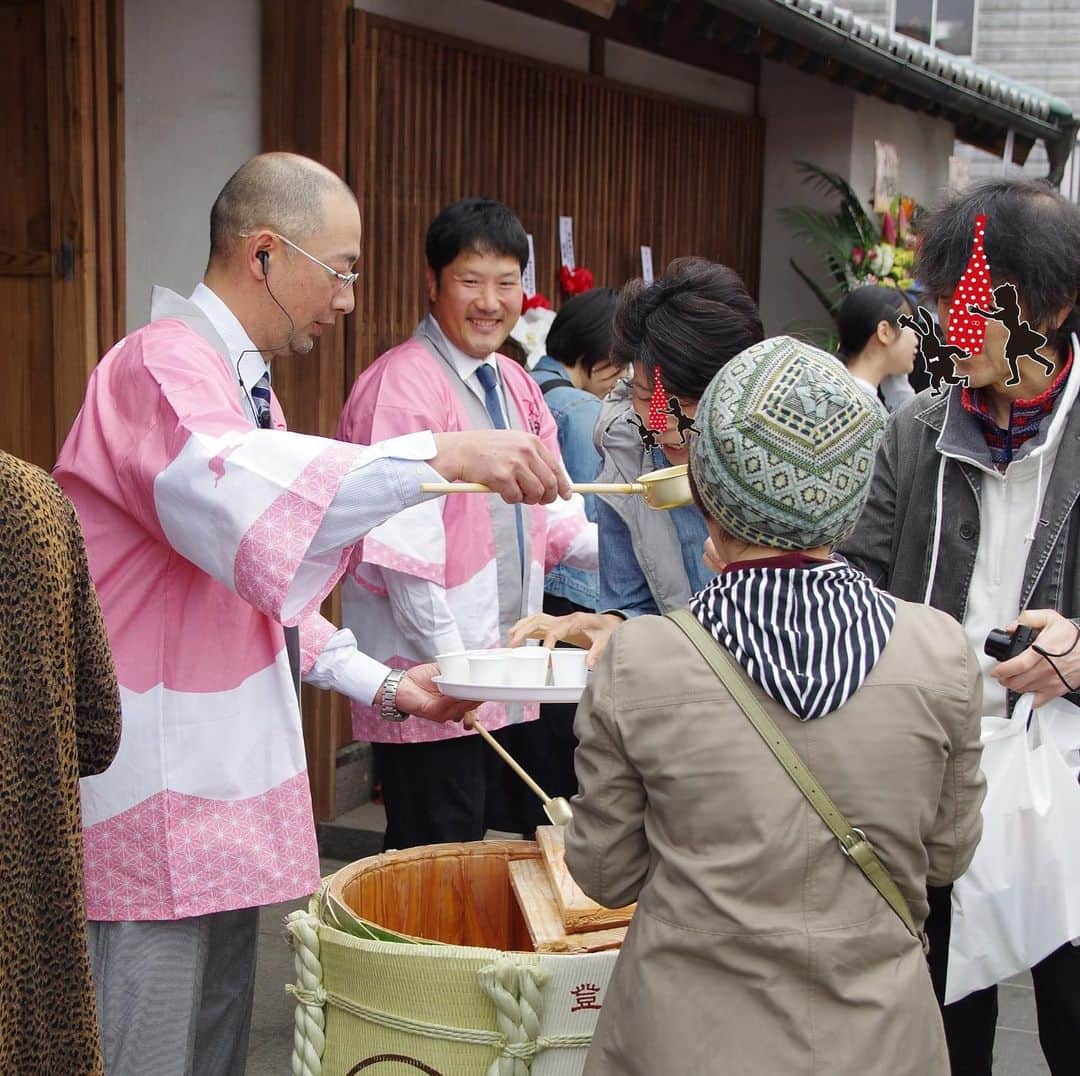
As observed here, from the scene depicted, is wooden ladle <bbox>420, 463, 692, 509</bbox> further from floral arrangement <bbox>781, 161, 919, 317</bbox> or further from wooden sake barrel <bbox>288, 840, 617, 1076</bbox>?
floral arrangement <bbox>781, 161, 919, 317</bbox>

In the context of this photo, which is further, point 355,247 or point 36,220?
point 36,220

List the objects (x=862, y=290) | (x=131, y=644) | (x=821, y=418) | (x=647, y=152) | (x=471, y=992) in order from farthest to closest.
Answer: (x=647, y=152), (x=862, y=290), (x=131, y=644), (x=471, y=992), (x=821, y=418)

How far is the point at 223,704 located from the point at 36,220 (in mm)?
2614

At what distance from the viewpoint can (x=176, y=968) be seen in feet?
8.83

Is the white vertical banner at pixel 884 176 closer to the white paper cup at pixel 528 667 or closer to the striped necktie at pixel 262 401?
the white paper cup at pixel 528 667

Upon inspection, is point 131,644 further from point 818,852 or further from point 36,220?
point 36,220

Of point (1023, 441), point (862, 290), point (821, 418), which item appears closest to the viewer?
point (821, 418)

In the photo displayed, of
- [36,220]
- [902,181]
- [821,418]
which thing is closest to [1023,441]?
[821,418]

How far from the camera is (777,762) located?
1.94 metres

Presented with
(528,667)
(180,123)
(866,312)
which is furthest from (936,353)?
(866,312)

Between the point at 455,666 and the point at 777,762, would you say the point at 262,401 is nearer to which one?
the point at 455,666

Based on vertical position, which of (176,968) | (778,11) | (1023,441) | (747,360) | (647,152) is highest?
(778,11)

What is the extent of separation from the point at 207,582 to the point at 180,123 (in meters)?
2.92

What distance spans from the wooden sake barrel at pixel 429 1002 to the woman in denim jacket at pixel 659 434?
79 centimetres
